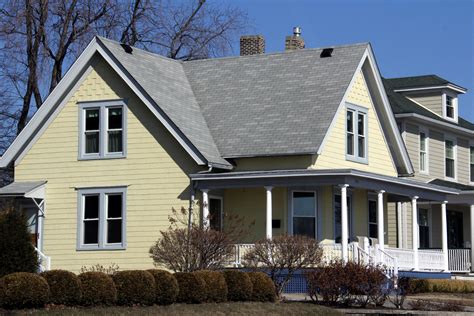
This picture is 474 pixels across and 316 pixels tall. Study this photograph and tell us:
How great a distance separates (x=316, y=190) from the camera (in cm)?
3278

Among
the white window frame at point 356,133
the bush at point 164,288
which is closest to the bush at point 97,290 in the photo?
the bush at point 164,288

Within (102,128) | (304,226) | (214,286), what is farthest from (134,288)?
(102,128)

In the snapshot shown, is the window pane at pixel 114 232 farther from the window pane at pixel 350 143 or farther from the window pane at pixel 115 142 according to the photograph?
the window pane at pixel 350 143

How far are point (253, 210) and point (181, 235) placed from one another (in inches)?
167

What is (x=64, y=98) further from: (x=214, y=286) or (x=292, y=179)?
(x=214, y=286)

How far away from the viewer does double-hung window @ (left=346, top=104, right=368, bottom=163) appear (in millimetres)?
34219

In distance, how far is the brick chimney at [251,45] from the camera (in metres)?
39.0

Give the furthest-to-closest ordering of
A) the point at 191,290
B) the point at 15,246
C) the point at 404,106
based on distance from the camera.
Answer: the point at 404,106 < the point at 15,246 < the point at 191,290

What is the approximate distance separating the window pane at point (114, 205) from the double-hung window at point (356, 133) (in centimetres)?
767

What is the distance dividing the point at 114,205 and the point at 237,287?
390 inches

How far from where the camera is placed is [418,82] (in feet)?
155

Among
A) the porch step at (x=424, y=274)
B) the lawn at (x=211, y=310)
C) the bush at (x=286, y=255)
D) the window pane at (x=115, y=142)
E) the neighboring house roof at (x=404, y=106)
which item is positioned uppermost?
the neighboring house roof at (x=404, y=106)

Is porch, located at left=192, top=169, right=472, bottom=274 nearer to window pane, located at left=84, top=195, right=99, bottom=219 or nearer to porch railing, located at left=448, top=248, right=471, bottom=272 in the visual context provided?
window pane, located at left=84, top=195, right=99, bottom=219

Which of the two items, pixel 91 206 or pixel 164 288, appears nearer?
pixel 164 288
